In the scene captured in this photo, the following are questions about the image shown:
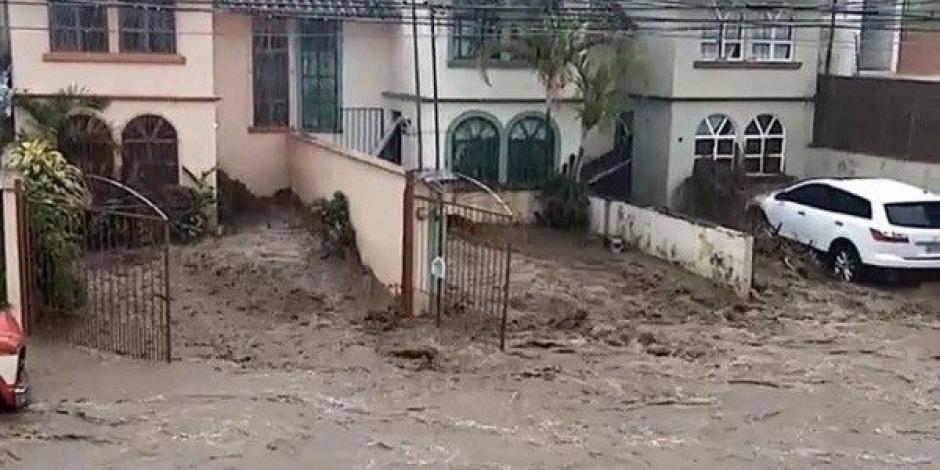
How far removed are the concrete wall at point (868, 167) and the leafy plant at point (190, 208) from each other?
1231cm

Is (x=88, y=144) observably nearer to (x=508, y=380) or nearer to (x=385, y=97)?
(x=385, y=97)

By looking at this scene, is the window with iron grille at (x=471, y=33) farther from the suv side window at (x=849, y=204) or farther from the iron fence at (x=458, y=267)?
the suv side window at (x=849, y=204)

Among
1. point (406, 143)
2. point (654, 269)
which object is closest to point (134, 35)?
point (406, 143)

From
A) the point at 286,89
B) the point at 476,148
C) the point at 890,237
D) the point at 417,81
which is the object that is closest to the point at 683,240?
the point at 890,237

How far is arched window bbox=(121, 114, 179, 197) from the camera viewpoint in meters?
20.0

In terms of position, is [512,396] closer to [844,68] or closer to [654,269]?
[654,269]

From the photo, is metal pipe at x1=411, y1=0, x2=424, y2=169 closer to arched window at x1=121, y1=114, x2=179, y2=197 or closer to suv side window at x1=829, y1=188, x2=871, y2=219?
arched window at x1=121, y1=114, x2=179, y2=197

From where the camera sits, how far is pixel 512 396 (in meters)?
12.5

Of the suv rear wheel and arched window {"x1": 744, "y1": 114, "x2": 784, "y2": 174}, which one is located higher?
arched window {"x1": 744, "y1": 114, "x2": 784, "y2": 174}

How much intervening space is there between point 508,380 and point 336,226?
6408 mm

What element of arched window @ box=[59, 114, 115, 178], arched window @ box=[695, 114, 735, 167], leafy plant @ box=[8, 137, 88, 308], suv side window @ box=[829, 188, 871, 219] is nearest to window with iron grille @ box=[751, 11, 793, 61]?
arched window @ box=[695, 114, 735, 167]

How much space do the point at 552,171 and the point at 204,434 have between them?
44.6 ft

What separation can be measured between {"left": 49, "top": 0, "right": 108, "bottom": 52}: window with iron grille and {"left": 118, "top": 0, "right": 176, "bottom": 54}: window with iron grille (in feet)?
1.07

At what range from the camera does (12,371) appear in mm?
10977
